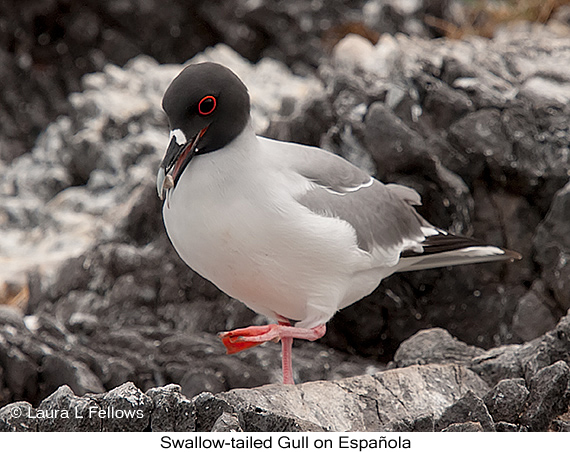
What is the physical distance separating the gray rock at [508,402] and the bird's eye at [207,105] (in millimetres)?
1532

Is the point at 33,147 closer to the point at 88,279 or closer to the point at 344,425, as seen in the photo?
the point at 88,279

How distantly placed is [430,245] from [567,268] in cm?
98

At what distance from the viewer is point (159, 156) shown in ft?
25.8

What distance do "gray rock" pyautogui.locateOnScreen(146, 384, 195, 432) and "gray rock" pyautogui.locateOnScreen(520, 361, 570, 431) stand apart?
1201 millimetres

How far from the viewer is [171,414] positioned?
2.90 meters

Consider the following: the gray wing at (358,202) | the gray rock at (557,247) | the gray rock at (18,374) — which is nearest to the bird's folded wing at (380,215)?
the gray wing at (358,202)

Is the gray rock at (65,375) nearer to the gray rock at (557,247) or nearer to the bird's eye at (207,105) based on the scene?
the bird's eye at (207,105)

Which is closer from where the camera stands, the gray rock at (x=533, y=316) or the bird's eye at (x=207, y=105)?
the bird's eye at (x=207, y=105)

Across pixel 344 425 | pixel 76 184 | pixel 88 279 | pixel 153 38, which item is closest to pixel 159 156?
pixel 76 184

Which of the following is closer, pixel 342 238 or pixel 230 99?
pixel 230 99

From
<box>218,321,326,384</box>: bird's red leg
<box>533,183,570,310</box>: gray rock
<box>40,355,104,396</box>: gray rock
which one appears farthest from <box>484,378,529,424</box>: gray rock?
<box>40,355,104,396</box>: gray rock

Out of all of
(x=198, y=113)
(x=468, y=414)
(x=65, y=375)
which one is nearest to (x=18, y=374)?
(x=65, y=375)

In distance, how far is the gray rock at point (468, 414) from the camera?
2994mm

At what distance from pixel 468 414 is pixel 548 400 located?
0.33 m
